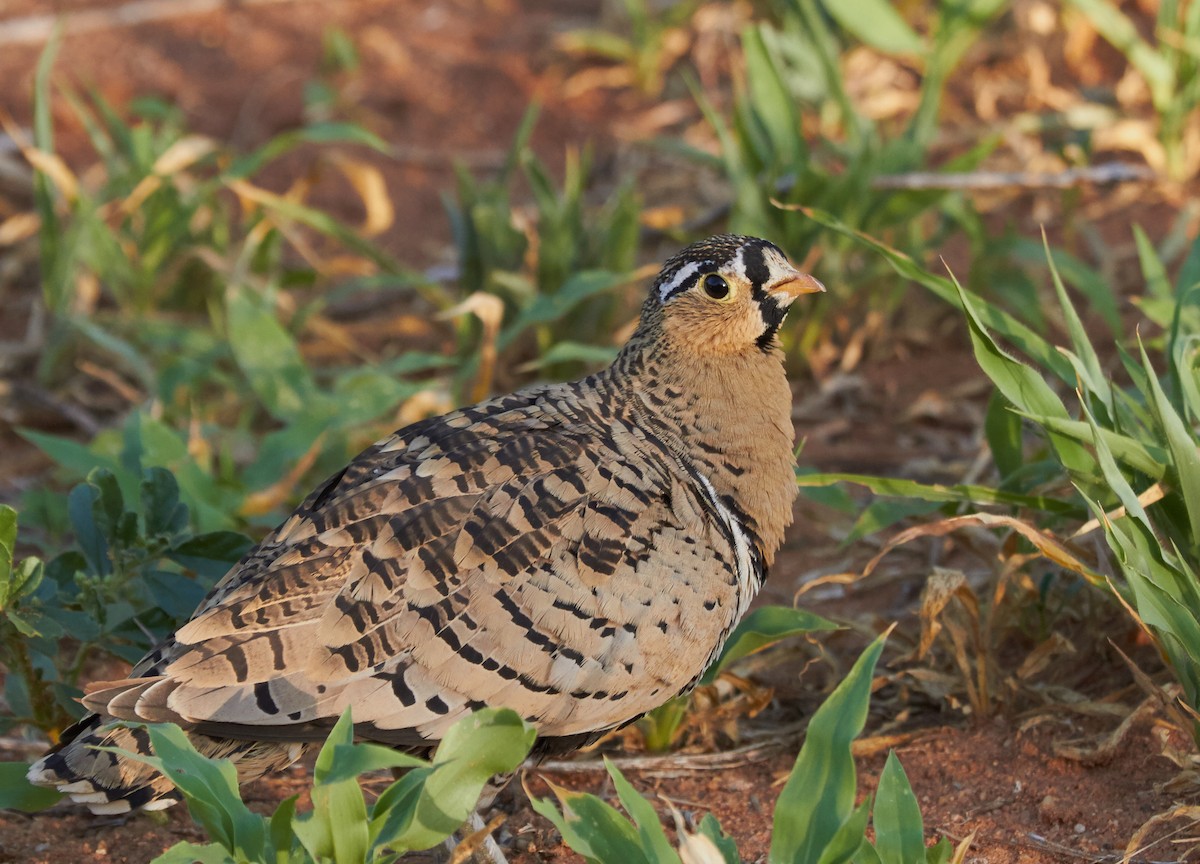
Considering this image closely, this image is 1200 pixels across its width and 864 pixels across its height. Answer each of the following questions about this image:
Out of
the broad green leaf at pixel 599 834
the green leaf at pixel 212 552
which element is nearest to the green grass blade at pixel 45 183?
the green leaf at pixel 212 552

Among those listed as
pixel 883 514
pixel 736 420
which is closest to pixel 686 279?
pixel 736 420

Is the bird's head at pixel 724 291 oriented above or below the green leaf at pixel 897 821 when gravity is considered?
above

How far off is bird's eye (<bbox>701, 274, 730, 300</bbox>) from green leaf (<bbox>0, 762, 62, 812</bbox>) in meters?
1.98

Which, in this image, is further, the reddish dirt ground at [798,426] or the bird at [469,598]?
the reddish dirt ground at [798,426]

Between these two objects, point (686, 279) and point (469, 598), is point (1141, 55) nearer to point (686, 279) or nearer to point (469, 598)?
point (686, 279)

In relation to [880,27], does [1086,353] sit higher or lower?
lower

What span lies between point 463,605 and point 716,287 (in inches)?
43.1

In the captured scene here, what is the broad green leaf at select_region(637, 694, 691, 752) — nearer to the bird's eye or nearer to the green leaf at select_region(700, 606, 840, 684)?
the green leaf at select_region(700, 606, 840, 684)

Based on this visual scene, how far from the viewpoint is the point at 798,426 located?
5.63 metres

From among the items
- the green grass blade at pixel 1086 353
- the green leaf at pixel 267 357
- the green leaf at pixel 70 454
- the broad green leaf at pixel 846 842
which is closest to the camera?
the broad green leaf at pixel 846 842

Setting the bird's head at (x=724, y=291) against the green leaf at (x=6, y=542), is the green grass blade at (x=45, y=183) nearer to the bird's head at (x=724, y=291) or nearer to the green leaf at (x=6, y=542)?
the green leaf at (x=6, y=542)

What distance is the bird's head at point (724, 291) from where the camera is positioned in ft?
12.2

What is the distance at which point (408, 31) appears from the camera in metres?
9.00

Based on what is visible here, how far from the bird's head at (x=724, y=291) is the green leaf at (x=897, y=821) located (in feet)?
4.17
